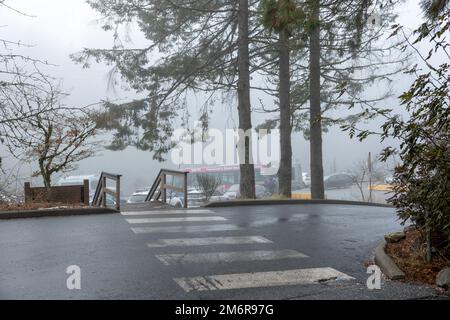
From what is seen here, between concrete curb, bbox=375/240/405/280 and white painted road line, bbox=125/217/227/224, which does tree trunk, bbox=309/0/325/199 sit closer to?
white painted road line, bbox=125/217/227/224

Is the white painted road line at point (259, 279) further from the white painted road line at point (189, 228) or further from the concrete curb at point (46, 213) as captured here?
the concrete curb at point (46, 213)

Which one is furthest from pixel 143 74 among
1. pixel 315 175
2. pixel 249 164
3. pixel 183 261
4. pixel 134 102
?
pixel 183 261

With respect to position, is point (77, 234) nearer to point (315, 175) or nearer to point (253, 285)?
point (253, 285)

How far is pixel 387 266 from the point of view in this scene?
247 inches

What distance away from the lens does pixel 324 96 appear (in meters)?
25.6

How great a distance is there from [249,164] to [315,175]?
15.0 ft

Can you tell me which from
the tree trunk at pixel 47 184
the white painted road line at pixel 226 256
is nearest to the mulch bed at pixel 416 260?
the white painted road line at pixel 226 256

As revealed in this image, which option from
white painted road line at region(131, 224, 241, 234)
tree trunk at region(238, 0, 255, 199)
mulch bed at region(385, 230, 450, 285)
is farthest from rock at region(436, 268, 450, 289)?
tree trunk at region(238, 0, 255, 199)

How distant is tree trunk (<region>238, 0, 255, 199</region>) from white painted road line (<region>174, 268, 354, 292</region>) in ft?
41.3

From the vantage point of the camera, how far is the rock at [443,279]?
551 cm

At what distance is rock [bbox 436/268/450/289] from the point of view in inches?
217

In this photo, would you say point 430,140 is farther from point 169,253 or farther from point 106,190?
point 106,190

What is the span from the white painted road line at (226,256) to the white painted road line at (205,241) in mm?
751

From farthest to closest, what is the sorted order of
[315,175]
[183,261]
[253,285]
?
[315,175]
[183,261]
[253,285]
